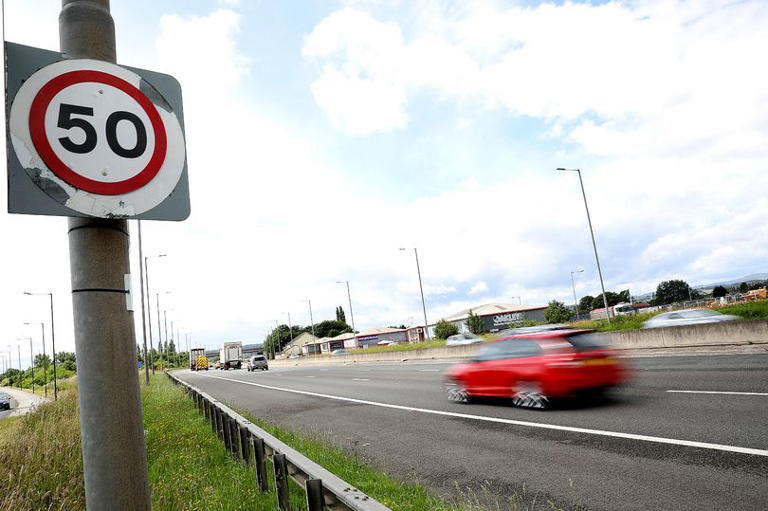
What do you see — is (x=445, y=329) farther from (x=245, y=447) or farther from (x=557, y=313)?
(x=245, y=447)

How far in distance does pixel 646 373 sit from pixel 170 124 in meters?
14.0

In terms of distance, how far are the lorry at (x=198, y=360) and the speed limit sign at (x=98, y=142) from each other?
78455mm

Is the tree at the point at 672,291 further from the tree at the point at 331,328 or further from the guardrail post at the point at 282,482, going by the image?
the guardrail post at the point at 282,482

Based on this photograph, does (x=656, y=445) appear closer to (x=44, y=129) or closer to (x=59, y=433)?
(x=44, y=129)

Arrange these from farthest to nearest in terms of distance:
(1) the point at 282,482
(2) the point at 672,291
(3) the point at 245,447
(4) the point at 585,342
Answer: (2) the point at 672,291 < (4) the point at 585,342 < (3) the point at 245,447 < (1) the point at 282,482

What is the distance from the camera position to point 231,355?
66812mm

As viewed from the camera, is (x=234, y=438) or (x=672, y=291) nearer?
(x=234, y=438)

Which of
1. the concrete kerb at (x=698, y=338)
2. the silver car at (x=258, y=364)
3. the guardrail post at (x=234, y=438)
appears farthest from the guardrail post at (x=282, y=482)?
the silver car at (x=258, y=364)

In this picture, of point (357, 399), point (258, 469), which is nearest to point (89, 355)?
point (258, 469)

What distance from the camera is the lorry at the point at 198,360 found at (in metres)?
74.4

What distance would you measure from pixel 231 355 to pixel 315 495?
67.5 m

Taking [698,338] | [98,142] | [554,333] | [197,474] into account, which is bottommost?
[698,338]

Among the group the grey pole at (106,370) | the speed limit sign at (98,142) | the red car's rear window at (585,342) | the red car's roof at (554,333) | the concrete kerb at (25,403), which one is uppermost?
the speed limit sign at (98,142)

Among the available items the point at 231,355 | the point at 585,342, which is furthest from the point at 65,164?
the point at 231,355
